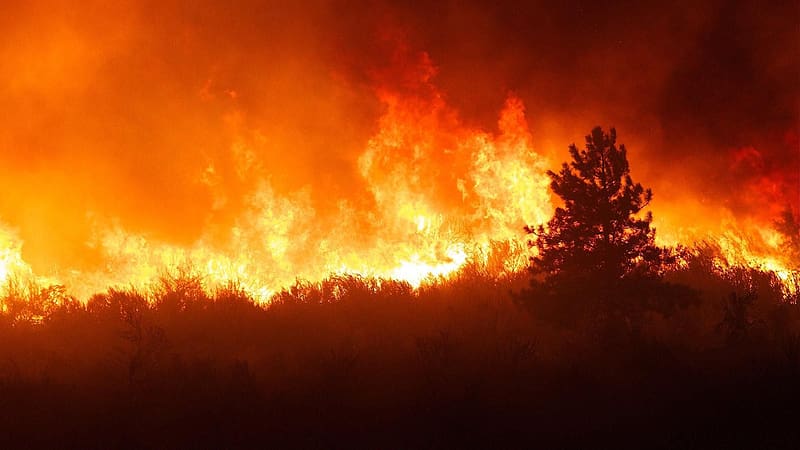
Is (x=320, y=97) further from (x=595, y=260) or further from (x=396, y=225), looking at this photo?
(x=595, y=260)

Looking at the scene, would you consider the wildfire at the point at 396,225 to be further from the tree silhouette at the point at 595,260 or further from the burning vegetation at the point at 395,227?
the tree silhouette at the point at 595,260

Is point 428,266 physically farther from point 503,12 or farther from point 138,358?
point 503,12

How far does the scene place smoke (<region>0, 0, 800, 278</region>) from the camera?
14.0 metres

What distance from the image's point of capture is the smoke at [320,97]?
14.0m

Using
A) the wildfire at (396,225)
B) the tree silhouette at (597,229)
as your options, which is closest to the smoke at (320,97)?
the wildfire at (396,225)

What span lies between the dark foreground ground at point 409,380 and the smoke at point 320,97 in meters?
5.80

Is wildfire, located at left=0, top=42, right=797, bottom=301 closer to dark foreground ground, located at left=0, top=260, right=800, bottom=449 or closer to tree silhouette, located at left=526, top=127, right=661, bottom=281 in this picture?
dark foreground ground, located at left=0, top=260, right=800, bottom=449

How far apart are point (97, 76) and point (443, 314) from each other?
1081 centimetres

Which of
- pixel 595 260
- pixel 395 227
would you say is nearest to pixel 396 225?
pixel 395 227

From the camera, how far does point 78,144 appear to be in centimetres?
1438

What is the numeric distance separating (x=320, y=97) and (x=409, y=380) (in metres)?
10.3

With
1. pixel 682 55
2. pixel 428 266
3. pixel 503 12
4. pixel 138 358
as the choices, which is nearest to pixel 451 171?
pixel 428 266

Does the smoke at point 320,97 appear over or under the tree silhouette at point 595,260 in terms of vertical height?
over

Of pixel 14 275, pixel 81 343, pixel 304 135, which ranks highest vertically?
pixel 304 135
